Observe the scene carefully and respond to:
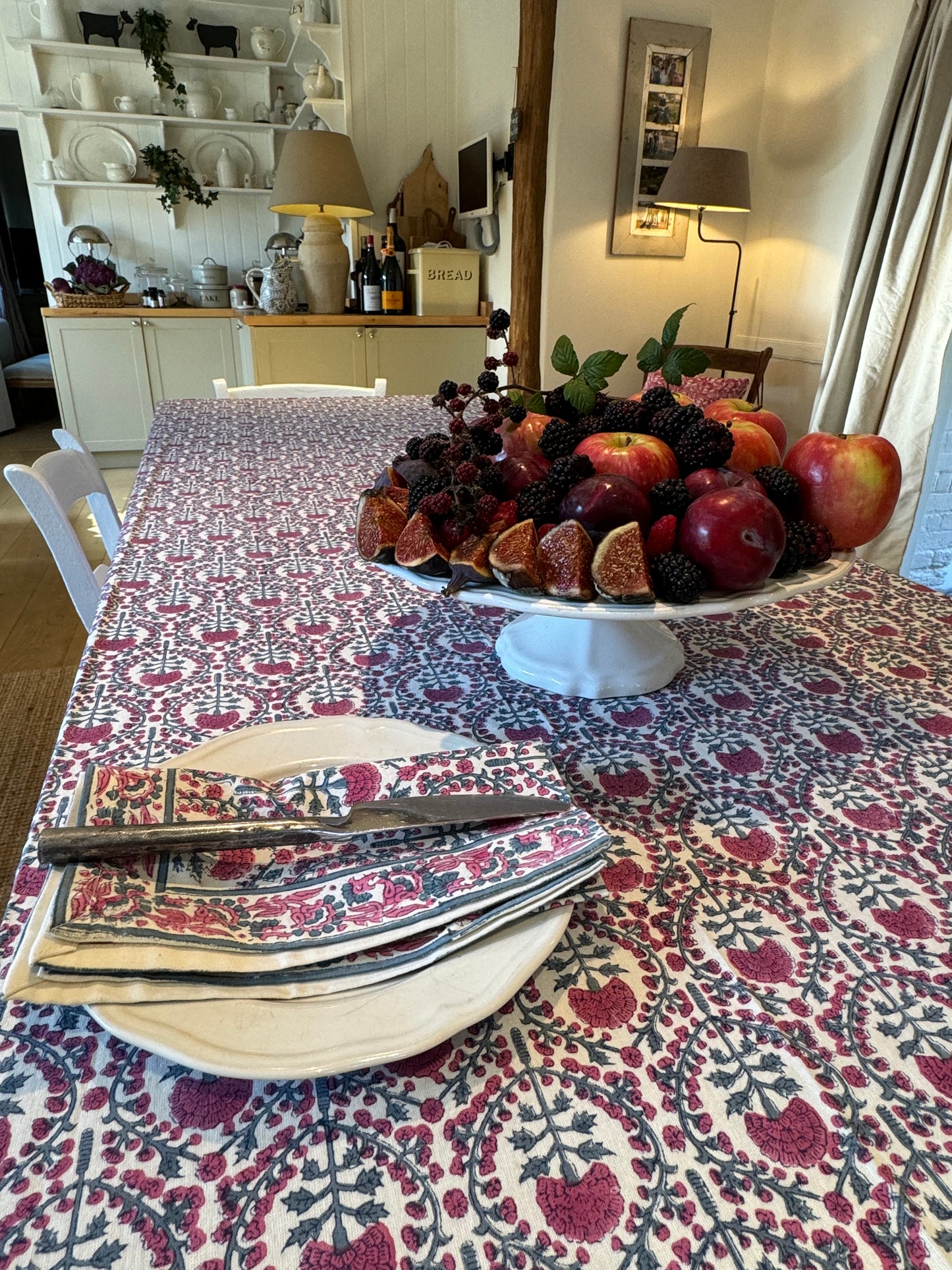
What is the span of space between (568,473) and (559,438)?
93 millimetres

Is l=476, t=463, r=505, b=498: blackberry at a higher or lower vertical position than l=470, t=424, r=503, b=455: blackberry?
lower

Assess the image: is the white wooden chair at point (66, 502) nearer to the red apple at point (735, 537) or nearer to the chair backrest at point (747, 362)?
the red apple at point (735, 537)

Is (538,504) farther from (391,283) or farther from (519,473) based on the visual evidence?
(391,283)

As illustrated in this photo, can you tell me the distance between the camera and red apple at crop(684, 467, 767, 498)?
743 mm

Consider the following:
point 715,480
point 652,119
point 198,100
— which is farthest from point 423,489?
point 198,100

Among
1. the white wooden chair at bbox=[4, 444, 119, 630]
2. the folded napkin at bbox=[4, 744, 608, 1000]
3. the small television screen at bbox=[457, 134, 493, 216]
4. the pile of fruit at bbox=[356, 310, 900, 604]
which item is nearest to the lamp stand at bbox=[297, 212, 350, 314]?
the small television screen at bbox=[457, 134, 493, 216]

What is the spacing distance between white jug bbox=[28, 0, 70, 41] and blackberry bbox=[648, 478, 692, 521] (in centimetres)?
546

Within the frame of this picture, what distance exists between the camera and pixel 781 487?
0.77m

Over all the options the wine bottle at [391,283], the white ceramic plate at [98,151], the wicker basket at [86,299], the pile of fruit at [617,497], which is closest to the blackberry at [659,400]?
the pile of fruit at [617,497]

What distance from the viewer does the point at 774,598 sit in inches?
27.5

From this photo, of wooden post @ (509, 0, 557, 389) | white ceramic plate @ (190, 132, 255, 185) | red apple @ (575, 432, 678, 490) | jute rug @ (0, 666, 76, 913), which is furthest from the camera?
white ceramic plate @ (190, 132, 255, 185)

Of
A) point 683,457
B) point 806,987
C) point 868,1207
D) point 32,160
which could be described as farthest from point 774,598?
point 32,160

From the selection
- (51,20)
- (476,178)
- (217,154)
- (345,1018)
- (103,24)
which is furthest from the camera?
(217,154)

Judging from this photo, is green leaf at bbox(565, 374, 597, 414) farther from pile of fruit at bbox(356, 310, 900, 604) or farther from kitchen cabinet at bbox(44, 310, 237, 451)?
kitchen cabinet at bbox(44, 310, 237, 451)
